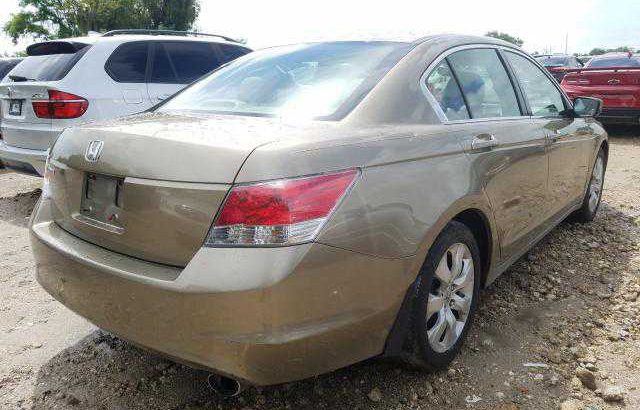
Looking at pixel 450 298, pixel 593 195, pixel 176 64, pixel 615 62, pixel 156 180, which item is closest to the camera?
pixel 156 180

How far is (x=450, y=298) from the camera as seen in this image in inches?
100

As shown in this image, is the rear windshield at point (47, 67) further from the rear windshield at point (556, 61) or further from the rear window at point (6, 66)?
the rear windshield at point (556, 61)

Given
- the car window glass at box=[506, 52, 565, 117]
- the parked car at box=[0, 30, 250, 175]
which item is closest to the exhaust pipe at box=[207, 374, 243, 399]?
the car window glass at box=[506, 52, 565, 117]

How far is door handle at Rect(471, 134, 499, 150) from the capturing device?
8.50ft

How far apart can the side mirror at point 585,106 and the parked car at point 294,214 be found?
153cm

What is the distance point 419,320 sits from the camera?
88.7 inches

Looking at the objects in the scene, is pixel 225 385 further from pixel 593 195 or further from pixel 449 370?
pixel 593 195

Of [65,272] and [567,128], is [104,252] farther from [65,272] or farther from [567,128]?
[567,128]

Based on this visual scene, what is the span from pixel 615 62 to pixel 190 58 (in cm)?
999

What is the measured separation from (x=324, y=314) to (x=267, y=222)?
0.38 metres

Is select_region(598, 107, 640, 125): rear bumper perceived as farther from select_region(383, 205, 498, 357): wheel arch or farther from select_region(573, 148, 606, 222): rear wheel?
select_region(383, 205, 498, 357): wheel arch

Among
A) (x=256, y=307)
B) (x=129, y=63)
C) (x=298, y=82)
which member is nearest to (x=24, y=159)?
(x=129, y=63)

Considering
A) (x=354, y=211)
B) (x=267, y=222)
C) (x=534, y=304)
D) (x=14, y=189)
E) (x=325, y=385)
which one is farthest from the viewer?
(x=14, y=189)

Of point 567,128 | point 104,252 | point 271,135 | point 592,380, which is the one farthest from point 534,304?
point 104,252
